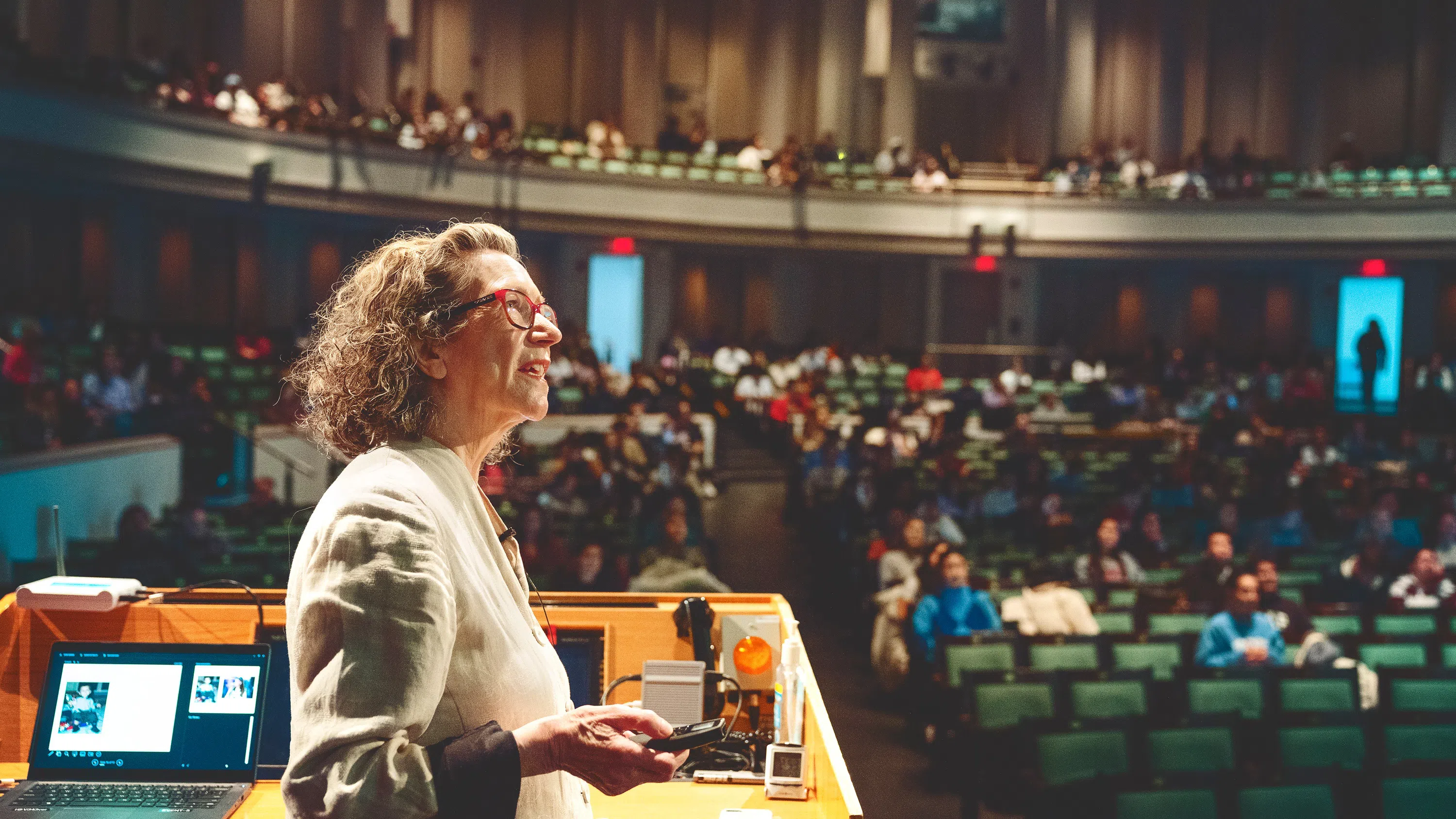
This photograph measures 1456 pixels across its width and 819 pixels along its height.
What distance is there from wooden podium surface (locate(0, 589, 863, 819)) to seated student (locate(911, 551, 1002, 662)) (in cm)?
340

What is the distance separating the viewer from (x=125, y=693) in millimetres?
2381

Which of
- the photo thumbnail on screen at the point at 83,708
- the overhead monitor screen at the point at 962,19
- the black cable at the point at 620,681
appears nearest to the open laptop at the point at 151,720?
the photo thumbnail on screen at the point at 83,708

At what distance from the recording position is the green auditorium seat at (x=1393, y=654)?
5.68m

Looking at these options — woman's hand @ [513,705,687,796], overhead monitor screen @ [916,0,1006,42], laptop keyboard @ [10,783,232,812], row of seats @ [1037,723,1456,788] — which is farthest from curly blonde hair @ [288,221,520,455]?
overhead monitor screen @ [916,0,1006,42]

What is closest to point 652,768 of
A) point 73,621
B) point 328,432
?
point 328,432

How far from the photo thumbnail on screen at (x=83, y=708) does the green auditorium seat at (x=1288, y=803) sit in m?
3.16

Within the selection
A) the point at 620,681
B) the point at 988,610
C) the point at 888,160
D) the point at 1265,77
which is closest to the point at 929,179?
the point at 888,160

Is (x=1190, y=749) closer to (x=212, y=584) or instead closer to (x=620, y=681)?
(x=620, y=681)

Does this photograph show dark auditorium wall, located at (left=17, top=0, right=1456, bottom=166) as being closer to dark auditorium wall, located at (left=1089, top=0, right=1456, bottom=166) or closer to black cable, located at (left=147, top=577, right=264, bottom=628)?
dark auditorium wall, located at (left=1089, top=0, right=1456, bottom=166)

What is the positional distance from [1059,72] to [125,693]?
22303mm

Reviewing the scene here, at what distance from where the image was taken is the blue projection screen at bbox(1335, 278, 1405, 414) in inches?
741

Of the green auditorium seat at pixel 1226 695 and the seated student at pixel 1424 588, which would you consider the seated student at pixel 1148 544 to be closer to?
the seated student at pixel 1424 588

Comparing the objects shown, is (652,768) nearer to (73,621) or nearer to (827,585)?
(73,621)

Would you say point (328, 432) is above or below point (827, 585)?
above
